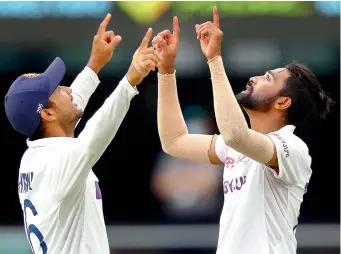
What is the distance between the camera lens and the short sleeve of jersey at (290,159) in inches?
182

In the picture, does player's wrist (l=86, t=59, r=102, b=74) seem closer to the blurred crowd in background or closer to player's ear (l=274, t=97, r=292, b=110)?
player's ear (l=274, t=97, r=292, b=110)

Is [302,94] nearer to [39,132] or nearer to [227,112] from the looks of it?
[227,112]

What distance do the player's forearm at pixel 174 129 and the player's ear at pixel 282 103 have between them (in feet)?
1.64

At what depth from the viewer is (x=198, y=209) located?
8.97m

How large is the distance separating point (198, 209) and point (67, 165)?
4.58m

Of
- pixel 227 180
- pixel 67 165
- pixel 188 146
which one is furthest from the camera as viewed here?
pixel 188 146

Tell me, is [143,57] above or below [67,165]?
above

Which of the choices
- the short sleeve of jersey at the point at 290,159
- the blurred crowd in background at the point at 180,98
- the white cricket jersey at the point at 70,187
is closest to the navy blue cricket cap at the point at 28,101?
the white cricket jersey at the point at 70,187

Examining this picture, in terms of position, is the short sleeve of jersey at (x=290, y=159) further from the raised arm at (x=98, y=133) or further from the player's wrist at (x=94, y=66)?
the player's wrist at (x=94, y=66)

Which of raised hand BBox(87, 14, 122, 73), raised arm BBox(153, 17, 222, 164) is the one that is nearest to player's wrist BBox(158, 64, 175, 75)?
raised arm BBox(153, 17, 222, 164)

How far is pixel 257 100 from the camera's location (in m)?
4.86

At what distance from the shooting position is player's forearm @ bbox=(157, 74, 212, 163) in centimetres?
518

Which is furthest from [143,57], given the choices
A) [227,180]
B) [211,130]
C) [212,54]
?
[211,130]

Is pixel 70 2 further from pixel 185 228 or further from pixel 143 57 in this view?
pixel 143 57
